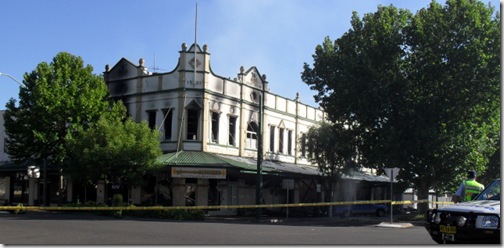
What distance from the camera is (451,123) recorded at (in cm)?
2920

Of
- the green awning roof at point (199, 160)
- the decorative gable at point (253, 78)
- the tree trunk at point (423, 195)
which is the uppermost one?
the decorative gable at point (253, 78)

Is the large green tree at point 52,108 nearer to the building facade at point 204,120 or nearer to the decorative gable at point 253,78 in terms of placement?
the building facade at point 204,120

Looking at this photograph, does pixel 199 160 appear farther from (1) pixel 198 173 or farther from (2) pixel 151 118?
(2) pixel 151 118

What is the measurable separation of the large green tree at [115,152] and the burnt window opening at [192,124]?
3185 mm

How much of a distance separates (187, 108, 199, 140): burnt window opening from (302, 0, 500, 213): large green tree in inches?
325

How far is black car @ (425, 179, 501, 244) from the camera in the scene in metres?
8.34

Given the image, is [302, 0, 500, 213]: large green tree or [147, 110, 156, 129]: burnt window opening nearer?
[302, 0, 500, 213]: large green tree

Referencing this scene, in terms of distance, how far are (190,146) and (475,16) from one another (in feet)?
55.2

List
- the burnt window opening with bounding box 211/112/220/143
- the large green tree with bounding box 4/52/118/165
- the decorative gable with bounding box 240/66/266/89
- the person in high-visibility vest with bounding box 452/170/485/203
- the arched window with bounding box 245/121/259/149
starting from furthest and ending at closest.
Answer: the arched window with bounding box 245/121/259/149
the decorative gable with bounding box 240/66/266/89
the burnt window opening with bounding box 211/112/220/143
the large green tree with bounding box 4/52/118/165
the person in high-visibility vest with bounding box 452/170/485/203

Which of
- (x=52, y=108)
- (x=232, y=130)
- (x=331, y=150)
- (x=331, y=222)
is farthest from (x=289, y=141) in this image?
(x=52, y=108)

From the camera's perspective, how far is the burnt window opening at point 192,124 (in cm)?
3381

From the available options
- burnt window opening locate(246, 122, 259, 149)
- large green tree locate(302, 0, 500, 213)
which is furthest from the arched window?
large green tree locate(302, 0, 500, 213)

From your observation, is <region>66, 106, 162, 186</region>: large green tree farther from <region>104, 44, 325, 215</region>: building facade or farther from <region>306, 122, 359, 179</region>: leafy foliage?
<region>306, 122, 359, 179</region>: leafy foliage

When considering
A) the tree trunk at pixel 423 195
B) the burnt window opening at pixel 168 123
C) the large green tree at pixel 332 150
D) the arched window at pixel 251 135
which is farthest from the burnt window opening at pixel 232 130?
the tree trunk at pixel 423 195
